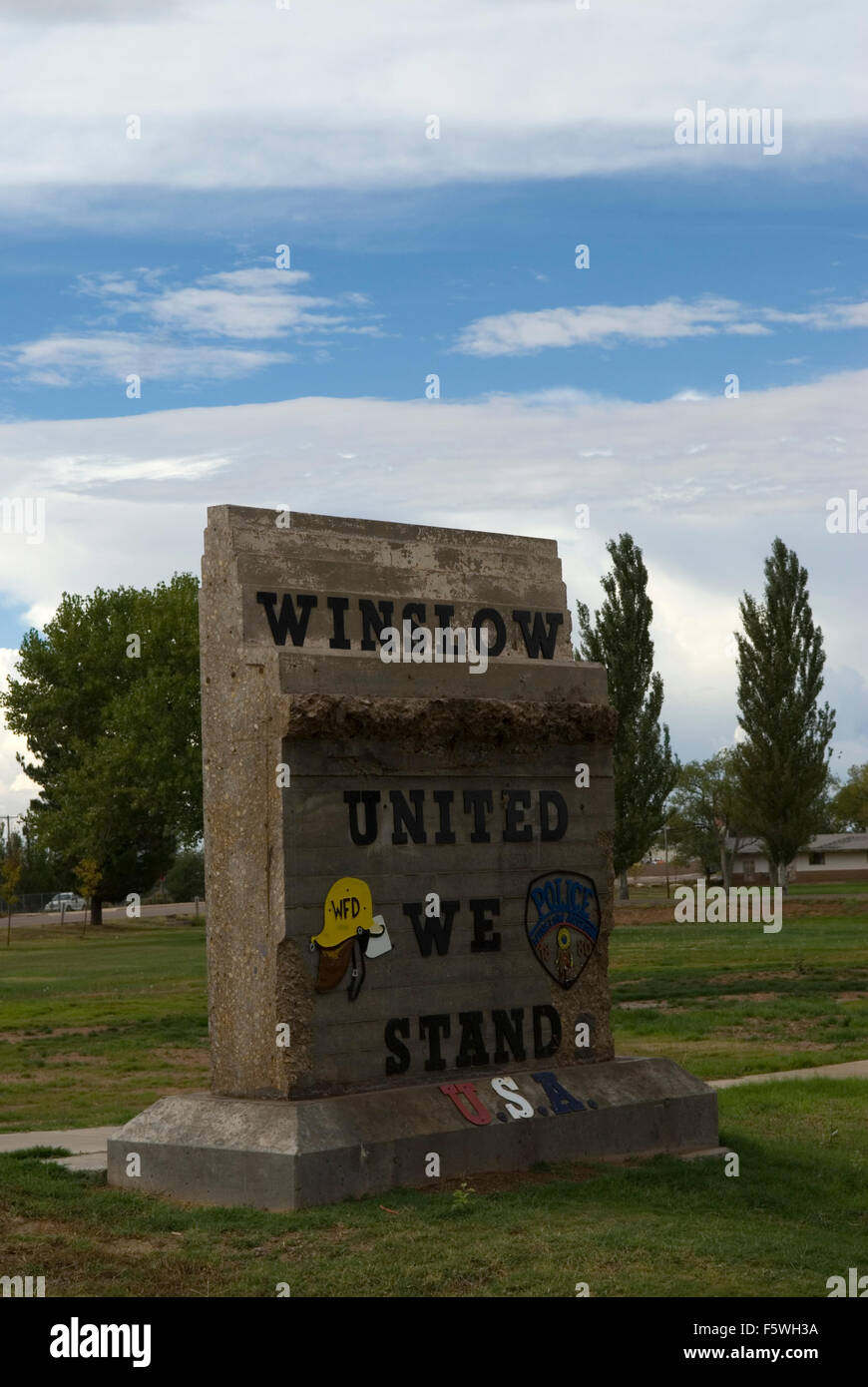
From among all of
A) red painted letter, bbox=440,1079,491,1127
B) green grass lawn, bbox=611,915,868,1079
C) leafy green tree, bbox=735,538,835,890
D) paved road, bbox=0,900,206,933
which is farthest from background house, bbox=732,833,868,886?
red painted letter, bbox=440,1079,491,1127

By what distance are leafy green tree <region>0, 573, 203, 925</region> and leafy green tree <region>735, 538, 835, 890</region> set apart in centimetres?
1691

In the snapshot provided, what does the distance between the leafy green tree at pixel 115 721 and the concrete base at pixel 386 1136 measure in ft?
103

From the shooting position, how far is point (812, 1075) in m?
14.9

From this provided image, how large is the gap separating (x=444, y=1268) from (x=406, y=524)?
5.38 metres

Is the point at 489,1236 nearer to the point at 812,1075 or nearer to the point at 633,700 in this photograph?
the point at 812,1075

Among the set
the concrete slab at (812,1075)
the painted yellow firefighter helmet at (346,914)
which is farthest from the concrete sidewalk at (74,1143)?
the concrete slab at (812,1075)

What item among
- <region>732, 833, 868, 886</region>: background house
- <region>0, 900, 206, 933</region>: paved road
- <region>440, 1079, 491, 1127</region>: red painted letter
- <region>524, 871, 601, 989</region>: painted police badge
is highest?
<region>524, 871, 601, 989</region>: painted police badge

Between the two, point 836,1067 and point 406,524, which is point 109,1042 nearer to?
point 836,1067

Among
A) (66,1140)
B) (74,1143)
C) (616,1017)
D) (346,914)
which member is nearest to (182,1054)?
(616,1017)

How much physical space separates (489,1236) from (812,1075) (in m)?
7.54

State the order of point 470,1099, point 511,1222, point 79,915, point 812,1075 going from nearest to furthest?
1. point 511,1222
2. point 470,1099
3. point 812,1075
4. point 79,915

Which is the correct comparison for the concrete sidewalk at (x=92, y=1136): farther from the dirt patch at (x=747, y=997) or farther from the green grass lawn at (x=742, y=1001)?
the dirt patch at (x=747, y=997)

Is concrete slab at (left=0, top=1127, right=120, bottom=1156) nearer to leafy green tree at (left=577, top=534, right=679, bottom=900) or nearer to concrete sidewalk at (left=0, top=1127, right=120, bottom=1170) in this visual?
concrete sidewalk at (left=0, top=1127, right=120, bottom=1170)

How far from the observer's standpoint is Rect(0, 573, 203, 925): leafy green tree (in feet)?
147
